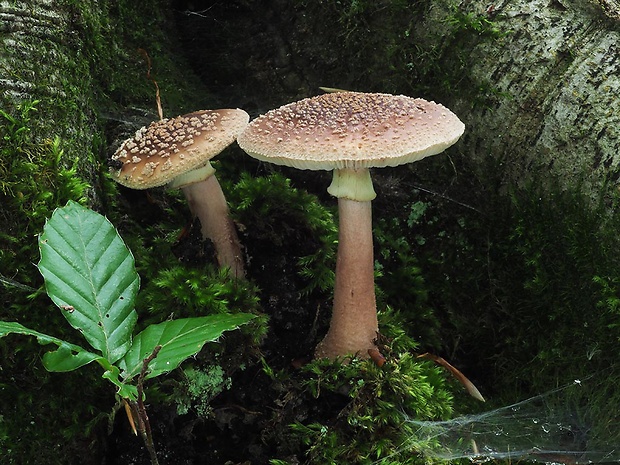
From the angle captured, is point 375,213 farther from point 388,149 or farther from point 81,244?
point 81,244

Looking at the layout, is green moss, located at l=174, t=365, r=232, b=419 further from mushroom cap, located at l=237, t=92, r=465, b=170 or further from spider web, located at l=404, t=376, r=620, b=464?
mushroom cap, located at l=237, t=92, r=465, b=170

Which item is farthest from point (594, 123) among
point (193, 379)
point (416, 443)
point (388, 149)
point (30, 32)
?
point (30, 32)

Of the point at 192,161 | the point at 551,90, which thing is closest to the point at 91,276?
the point at 192,161

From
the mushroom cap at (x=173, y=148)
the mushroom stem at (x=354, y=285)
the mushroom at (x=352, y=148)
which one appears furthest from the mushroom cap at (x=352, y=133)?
the mushroom stem at (x=354, y=285)

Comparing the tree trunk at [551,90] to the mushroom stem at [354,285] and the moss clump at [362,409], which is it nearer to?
the mushroom stem at [354,285]

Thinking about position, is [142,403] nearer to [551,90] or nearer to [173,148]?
[173,148]

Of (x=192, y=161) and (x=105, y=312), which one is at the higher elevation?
(x=192, y=161)

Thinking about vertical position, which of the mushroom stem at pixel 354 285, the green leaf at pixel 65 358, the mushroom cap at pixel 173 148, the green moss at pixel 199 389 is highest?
the mushroom cap at pixel 173 148
